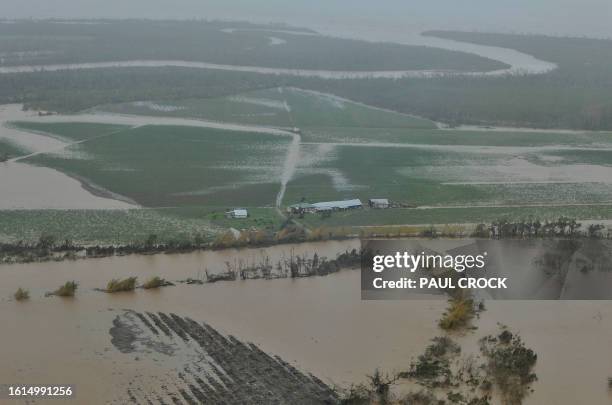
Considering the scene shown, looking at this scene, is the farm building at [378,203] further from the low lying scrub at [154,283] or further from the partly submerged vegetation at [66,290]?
the partly submerged vegetation at [66,290]

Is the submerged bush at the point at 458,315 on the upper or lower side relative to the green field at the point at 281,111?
lower

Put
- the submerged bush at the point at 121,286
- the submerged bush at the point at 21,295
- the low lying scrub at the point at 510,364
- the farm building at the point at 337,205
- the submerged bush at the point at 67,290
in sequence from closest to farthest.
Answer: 1. the low lying scrub at the point at 510,364
2. the submerged bush at the point at 21,295
3. the submerged bush at the point at 67,290
4. the submerged bush at the point at 121,286
5. the farm building at the point at 337,205

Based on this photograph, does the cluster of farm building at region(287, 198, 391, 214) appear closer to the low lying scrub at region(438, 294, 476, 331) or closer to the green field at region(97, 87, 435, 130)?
the low lying scrub at region(438, 294, 476, 331)

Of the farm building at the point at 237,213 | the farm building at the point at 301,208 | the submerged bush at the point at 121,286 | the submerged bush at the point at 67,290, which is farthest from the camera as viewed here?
the farm building at the point at 301,208

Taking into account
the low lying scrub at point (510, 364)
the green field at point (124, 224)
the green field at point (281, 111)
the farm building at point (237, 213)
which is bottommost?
the low lying scrub at point (510, 364)

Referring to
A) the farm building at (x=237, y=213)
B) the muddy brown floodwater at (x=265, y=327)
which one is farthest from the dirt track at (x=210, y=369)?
the farm building at (x=237, y=213)

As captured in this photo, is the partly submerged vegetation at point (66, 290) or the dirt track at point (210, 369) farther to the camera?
the partly submerged vegetation at point (66, 290)
